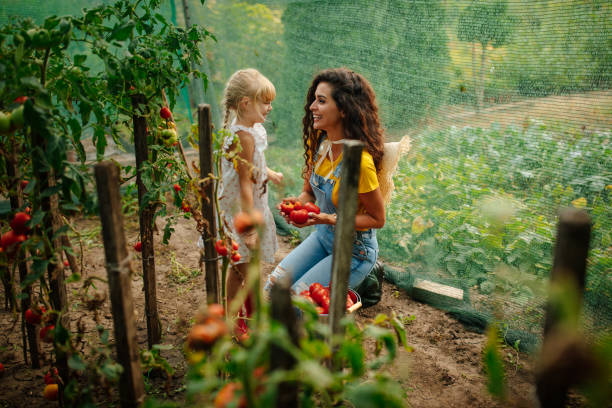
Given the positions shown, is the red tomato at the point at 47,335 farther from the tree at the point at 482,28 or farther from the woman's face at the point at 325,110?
the tree at the point at 482,28

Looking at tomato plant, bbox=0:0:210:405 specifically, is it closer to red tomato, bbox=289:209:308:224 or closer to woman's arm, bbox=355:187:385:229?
red tomato, bbox=289:209:308:224

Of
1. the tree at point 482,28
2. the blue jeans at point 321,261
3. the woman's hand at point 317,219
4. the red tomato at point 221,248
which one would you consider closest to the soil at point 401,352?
the red tomato at point 221,248

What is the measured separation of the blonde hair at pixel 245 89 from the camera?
2059 mm

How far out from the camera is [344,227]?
1.08m

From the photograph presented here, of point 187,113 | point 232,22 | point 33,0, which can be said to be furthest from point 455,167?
point 33,0

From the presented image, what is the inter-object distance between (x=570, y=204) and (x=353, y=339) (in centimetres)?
151

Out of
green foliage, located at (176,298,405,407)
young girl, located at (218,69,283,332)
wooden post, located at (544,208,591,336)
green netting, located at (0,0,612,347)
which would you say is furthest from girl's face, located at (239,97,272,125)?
wooden post, located at (544,208,591,336)

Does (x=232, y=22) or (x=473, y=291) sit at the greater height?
(x=232, y=22)

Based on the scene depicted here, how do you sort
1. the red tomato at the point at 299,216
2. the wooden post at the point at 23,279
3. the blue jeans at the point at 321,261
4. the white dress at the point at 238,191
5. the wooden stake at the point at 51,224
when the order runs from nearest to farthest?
the wooden stake at the point at 51,224
the wooden post at the point at 23,279
the red tomato at the point at 299,216
the blue jeans at the point at 321,261
the white dress at the point at 238,191

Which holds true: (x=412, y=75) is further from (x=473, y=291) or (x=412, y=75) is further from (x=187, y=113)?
(x=187, y=113)

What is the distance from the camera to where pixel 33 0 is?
338 cm

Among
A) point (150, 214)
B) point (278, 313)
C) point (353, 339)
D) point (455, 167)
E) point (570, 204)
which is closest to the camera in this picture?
point (278, 313)

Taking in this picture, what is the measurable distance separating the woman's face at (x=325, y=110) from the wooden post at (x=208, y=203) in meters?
0.84

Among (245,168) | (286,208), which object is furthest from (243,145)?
(286,208)
